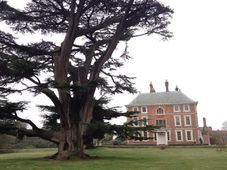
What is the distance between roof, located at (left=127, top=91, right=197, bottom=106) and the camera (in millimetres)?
53219

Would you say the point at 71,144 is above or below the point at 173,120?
below

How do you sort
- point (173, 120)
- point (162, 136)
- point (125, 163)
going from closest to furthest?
point (125, 163) < point (162, 136) < point (173, 120)

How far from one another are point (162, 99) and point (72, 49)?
33410mm

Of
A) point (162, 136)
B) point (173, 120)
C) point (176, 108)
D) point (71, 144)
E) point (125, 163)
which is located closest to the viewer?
point (125, 163)

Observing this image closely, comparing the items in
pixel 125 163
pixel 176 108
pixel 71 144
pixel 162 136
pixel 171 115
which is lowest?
pixel 125 163

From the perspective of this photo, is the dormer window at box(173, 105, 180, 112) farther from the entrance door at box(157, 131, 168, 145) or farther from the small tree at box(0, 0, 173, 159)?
the small tree at box(0, 0, 173, 159)

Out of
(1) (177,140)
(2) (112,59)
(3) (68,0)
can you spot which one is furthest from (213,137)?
(3) (68,0)

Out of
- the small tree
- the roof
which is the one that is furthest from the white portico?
the small tree

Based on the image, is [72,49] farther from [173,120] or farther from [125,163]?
[173,120]

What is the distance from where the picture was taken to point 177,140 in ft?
169

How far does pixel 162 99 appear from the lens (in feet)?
178

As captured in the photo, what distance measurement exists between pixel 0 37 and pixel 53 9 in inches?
151

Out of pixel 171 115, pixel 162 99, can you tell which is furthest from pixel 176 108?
pixel 162 99

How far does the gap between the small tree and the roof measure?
3180 cm
